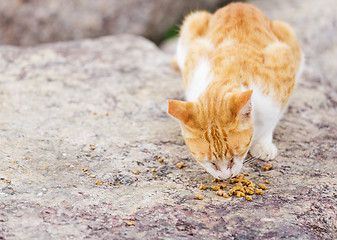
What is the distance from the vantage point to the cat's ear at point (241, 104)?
2.45m

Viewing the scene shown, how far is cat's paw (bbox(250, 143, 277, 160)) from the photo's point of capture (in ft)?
10.3

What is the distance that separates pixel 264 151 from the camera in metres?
3.13

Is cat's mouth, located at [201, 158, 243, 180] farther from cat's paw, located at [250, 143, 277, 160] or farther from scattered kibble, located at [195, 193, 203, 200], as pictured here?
cat's paw, located at [250, 143, 277, 160]

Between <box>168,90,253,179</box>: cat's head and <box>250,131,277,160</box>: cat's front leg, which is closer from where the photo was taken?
<box>168,90,253,179</box>: cat's head

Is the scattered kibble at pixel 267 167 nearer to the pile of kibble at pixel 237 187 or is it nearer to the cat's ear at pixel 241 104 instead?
the pile of kibble at pixel 237 187

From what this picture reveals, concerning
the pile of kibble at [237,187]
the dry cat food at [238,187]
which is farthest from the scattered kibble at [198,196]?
the dry cat food at [238,187]

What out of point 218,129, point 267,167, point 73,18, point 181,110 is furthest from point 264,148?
point 73,18

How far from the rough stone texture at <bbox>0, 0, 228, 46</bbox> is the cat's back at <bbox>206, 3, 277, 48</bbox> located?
260cm

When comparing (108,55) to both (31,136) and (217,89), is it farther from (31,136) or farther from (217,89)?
(217,89)

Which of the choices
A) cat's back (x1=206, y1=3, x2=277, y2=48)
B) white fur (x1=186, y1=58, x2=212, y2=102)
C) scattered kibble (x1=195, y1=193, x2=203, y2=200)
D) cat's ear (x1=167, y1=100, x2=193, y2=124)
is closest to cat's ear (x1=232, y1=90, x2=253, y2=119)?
cat's ear (x1=167, y1=100, x2=193, y2=124)

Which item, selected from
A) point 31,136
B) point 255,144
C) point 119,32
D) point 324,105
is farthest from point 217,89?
point 119,32

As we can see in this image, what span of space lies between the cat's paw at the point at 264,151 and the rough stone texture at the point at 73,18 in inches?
146

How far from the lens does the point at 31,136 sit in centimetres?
323

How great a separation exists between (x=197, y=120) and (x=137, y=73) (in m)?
2.03
